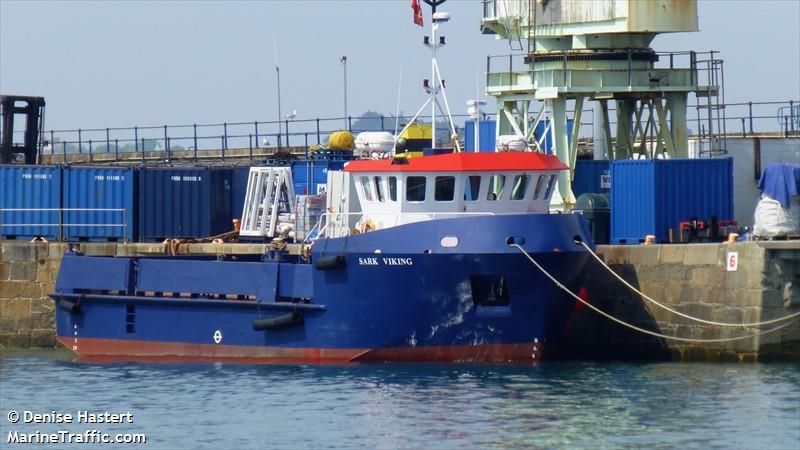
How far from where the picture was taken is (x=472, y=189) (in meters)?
30.7

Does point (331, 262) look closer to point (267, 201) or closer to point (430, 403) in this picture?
point (430, 403)

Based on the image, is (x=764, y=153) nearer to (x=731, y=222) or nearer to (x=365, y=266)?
(x=731, y=222)

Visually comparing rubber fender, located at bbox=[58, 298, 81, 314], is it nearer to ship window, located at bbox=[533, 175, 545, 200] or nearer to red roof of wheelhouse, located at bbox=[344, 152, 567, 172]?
red roof of wheelhouse, located at bbox=[344, 152, 567, 172]

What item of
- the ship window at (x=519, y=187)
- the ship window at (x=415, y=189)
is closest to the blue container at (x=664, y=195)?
the ship window at (x=519, y=187)

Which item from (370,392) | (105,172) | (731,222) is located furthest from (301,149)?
(370,392)

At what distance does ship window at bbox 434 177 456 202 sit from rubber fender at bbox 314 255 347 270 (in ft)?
7.28

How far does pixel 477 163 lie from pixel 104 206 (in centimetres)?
1186

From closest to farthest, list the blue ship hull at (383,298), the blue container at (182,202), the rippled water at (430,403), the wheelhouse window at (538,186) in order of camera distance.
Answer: the rippled water at (430,403) → the blue ship hull at (383,298) → the wheelhouse window at (538,186) → the blue container at (182,202)

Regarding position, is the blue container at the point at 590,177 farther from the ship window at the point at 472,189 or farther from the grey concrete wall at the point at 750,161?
the ship window at the point at 472,189

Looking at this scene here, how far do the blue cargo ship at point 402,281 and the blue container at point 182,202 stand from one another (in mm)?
4482

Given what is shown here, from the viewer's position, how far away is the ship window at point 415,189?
30.7 metres

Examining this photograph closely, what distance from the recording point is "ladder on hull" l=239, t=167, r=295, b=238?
35594 mm

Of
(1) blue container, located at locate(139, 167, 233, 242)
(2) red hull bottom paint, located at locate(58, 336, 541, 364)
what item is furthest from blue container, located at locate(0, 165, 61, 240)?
(2) red hull bottom paint, located at locate(58, 336, 541, 364)

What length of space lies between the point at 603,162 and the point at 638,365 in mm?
7285
